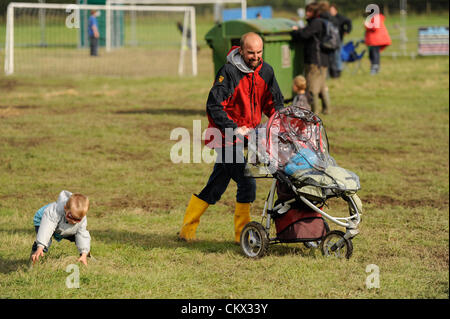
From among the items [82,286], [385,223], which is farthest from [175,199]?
[82,286]

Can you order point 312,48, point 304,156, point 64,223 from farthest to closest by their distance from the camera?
point 312,48
point 304,156
point 64,223

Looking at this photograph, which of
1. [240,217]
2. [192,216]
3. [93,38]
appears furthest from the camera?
[93,38]

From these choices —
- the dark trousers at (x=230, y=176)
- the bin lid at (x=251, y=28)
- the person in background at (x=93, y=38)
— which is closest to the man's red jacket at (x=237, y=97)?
the dark trousers at (x=230, y=176)

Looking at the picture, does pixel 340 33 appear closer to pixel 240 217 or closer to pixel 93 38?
pixel 93 38

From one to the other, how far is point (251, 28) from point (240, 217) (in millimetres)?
7865

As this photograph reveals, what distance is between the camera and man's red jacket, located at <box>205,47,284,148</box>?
6.48m

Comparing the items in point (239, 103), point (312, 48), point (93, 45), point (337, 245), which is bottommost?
point (337, 245)

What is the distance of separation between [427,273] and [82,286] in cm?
298

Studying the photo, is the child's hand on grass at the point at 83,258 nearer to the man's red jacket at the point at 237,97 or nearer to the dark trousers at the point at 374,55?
the man's red jacket at the point at 237,97

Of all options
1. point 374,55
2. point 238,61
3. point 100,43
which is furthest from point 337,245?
point 100,43

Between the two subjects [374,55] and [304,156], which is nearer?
[304,156]

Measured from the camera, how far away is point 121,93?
63.2 ft

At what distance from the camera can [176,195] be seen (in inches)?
379
